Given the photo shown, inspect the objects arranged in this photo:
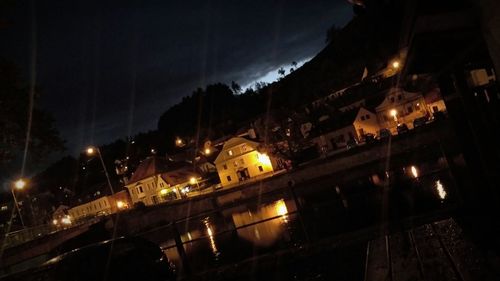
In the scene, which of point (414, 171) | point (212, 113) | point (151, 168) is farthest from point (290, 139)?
point (212, 113)

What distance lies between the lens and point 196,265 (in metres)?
21.3

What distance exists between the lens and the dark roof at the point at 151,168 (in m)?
71.9

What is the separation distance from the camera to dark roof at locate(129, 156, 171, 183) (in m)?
71.9

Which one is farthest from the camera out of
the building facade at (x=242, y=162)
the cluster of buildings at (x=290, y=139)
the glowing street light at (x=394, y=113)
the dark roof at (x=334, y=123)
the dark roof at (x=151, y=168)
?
Result: the dark roof at (x=151, y=168)

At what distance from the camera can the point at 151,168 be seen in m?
73.2

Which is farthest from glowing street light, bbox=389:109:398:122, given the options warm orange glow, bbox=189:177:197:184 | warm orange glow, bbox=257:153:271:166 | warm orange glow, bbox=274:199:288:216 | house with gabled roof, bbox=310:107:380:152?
warm orange glow, bbox=189:177:197:184

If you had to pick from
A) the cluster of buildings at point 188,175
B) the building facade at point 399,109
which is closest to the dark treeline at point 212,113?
the cluster of buildings at point 188,175

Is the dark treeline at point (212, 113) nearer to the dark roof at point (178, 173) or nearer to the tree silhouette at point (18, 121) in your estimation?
the dark roof at point (178, 173)

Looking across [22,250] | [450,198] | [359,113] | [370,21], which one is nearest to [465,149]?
[370,21]

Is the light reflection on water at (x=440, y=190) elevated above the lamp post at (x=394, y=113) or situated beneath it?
situated beneath

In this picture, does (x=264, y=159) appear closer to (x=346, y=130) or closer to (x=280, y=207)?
(x=346, y=130)

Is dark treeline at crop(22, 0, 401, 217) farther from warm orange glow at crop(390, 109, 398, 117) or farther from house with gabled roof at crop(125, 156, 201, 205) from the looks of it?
warm orange glow at crop(390, 109, 398, 117)

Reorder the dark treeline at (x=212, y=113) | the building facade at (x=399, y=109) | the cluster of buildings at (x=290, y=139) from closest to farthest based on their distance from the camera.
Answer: the cluster of buildings at (x=290, y=139), the building facade at (x=399, y=109), the dark treeline at (x=212, y=113)

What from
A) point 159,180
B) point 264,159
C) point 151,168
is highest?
point 151,168
